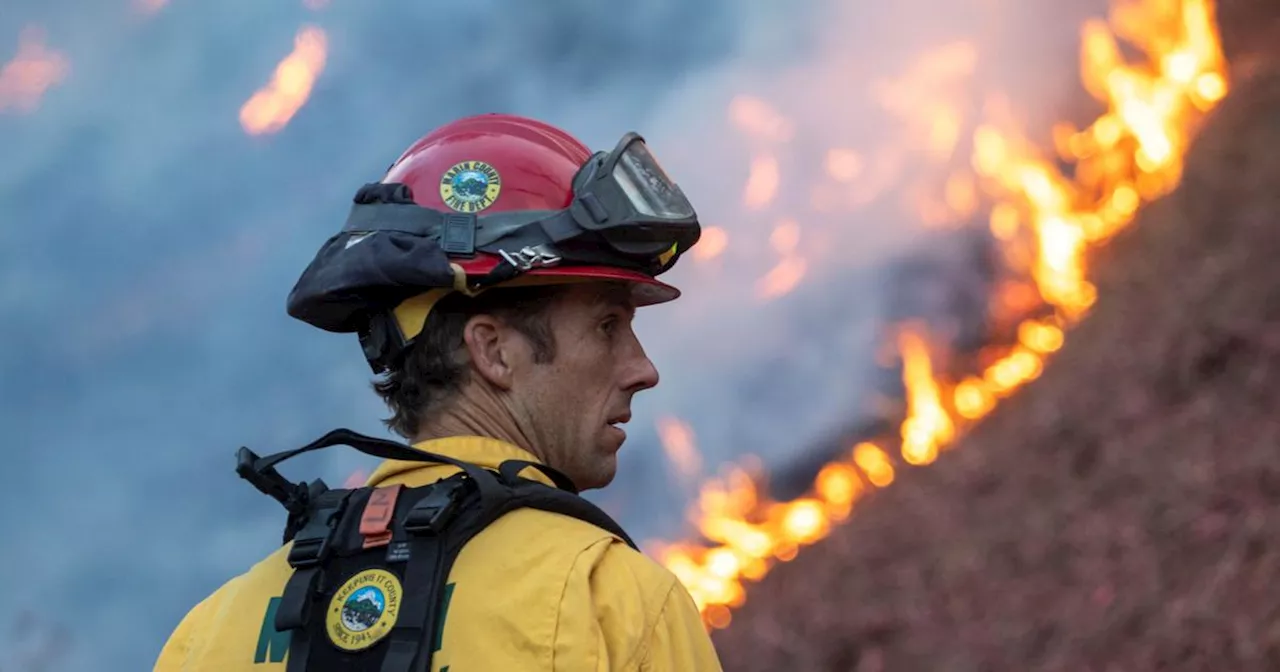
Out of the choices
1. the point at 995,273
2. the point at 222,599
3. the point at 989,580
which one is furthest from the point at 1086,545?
the point at 222,599

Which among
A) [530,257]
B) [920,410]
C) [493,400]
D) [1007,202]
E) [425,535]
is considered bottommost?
[425,535]

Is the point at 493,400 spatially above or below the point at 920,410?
below

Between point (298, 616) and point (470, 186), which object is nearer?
point (298, 616)

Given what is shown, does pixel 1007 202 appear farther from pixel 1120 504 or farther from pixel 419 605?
pixel 419 605

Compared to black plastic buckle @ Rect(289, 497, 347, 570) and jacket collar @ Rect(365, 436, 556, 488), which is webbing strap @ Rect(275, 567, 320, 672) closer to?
black plastic buckle @ Rect(289, 497, 347, 570)

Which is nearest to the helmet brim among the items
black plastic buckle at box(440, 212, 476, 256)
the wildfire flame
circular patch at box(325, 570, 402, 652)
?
black plastic buckle at box(440, 212, 476, 256)

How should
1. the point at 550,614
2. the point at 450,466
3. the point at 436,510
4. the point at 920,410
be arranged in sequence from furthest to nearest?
the point at 920,410 → the point at 450,466 → the point at 436,510 → the point at 550,614

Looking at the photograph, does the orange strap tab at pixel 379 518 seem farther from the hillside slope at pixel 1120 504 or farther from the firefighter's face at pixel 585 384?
the hillside slope at pixel 1120 504

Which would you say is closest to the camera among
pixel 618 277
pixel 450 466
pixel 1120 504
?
pixel 450 466

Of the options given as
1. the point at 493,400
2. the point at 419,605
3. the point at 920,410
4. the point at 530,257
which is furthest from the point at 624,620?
the point at 920,410

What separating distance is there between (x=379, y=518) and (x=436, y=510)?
5.1 inches

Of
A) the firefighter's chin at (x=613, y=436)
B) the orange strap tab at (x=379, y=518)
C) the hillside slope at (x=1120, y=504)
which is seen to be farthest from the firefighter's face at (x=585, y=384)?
the hillside slope at (x=1120, y=504)

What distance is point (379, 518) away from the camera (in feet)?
6.85

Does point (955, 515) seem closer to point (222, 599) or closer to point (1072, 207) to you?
point (1072, 207)
